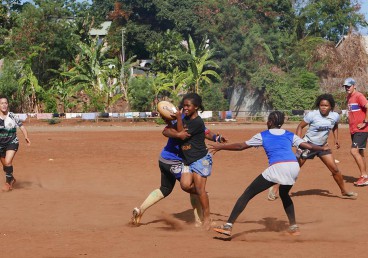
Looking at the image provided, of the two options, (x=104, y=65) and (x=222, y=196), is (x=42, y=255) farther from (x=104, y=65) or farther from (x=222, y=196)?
(x=104, y=65)

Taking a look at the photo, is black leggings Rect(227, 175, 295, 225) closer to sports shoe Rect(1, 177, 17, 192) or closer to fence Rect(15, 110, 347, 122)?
sports shoe Rect(1, 177, 17, 192)

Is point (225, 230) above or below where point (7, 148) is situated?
below

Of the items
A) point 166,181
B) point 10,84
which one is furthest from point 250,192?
point 10,84

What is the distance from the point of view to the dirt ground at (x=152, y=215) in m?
7.60

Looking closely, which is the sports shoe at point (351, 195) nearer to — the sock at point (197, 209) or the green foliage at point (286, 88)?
the sock at point (197, 209)

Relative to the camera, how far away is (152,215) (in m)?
10.1

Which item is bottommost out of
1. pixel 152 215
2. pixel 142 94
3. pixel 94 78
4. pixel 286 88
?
pixel 152 215

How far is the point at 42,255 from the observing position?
7.21 metres

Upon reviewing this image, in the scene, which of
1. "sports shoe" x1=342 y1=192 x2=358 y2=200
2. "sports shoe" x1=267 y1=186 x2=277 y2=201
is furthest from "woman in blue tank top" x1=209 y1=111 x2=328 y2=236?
"sports shoe" x1=342 y1=192 x2=358 y2=200

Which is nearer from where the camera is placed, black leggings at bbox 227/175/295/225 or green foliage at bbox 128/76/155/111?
black leggings at bbox 227/175/295/225

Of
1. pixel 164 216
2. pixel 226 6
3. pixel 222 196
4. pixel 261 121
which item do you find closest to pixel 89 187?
pixel 222 196

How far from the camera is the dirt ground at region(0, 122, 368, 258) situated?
760cm

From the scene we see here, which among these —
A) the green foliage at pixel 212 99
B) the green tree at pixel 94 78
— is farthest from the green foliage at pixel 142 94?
the green foliage at pixel 212 99

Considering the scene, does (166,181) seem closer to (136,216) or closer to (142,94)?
(136,216)
